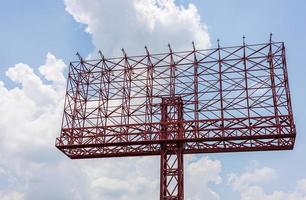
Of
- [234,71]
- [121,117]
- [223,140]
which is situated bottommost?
[223,140]

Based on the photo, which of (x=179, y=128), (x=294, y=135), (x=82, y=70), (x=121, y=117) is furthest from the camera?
(x=82, y=70)

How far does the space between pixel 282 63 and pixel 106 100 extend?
10934mm

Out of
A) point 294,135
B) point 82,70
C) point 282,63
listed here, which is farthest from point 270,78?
point 82,70

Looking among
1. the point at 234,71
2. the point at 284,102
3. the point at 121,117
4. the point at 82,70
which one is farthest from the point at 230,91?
the point at 82,70

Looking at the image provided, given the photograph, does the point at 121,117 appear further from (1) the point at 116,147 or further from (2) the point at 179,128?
(2) the point at 179,128

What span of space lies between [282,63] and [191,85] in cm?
550

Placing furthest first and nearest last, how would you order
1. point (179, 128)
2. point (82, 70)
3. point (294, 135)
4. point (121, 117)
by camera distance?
point (82, 70)
point (121, 117)
point (179, 128)
point (294, 135)

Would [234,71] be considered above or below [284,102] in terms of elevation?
above

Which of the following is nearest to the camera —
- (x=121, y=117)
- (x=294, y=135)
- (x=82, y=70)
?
(x=294, y=135)

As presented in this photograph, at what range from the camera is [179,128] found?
29094 millimetres

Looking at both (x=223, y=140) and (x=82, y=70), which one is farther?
(x=82, y=70)

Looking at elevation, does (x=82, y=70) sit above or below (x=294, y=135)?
above

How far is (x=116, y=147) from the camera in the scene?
98.8 ft

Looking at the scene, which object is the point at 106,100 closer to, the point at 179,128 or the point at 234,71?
the point at 179,128
